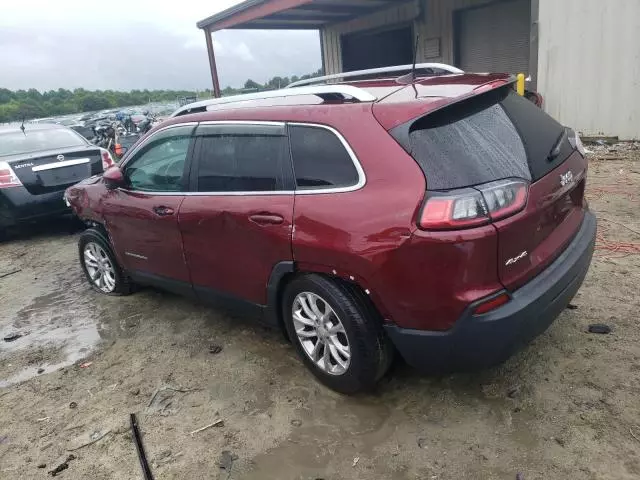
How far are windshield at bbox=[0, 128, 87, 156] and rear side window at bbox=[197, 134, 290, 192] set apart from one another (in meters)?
5.15

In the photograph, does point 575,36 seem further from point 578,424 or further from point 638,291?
point 578,424

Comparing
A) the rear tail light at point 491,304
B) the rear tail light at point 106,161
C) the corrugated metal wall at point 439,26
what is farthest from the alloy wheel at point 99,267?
the corrugated metal wall at point 439,26

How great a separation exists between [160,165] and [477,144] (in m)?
2.45

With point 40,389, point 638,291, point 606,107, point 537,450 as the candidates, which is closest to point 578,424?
point 537,450

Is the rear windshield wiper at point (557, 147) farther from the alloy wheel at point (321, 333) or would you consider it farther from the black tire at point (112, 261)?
the black tire at point (112, 261)

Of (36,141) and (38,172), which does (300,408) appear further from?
(36,141)

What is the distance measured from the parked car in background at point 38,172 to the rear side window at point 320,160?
17.3ft

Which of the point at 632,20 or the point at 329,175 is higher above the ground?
the point at 632,20

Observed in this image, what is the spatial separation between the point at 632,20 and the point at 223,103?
710 centimetres

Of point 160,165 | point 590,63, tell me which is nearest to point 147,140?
point 160,165

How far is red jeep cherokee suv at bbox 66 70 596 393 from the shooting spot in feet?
7.86

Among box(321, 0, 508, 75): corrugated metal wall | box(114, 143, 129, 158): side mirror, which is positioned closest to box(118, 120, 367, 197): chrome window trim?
box(114, 143, 129, 158): side mirror

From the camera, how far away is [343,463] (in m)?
2.53

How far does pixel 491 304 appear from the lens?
7.91 feet
